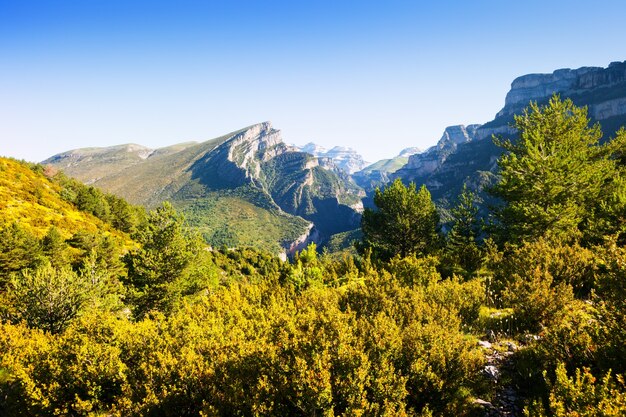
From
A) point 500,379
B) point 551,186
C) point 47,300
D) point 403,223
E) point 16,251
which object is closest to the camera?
point 500,379

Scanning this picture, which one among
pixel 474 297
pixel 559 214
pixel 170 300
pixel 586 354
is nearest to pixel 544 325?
pixel 474 297

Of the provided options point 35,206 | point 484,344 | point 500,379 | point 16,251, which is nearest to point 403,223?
point 484,344

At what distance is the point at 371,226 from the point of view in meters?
36.6

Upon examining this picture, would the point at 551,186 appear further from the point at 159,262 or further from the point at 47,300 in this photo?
the point at 47,300

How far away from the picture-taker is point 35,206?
5512cm

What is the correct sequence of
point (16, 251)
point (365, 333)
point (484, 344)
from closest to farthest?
point (365, 333) → point (484, 344) → point (16, 251)

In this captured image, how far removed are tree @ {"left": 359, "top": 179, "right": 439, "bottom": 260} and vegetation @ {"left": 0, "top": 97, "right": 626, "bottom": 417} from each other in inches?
308

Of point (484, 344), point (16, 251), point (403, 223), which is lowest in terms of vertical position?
point (484, 344)

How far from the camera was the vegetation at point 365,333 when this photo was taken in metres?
6.72

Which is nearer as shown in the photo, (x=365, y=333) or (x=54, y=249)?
(x=365, y=333)

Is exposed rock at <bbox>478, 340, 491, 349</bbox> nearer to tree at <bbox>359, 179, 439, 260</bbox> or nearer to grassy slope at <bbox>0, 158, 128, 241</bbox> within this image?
tree at <bbox>359, 179, 439, 260</bbox>

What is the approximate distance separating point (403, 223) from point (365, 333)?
26401 mm

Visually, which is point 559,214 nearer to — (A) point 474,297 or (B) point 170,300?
(A) point 474,297

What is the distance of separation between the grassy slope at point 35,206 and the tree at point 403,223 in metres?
46.2
